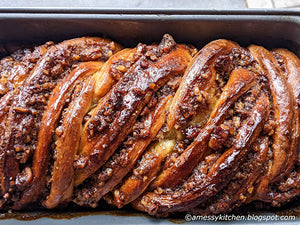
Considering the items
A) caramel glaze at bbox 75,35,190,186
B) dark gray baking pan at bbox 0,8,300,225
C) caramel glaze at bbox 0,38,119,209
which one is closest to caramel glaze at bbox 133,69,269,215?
dark gray baking pan at bbox 0,8,300,225

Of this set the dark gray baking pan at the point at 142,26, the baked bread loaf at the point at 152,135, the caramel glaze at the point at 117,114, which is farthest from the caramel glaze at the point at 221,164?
the caramel glaze at the point at 117,114

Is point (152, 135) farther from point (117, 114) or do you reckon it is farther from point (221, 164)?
point (221, 164)

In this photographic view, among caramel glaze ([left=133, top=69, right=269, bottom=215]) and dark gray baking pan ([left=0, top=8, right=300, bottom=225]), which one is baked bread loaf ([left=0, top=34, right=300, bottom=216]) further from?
dark gray baking pan ([left=0, top=8, right=300, bottom=225])

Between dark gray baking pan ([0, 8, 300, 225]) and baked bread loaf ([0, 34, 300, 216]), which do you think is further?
dark gray baking pan ([0, 8, 300, 225])

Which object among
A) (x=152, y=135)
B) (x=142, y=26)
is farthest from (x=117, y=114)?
(x=142, y=26)

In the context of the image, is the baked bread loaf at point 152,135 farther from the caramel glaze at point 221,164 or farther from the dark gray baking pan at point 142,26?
the dark gray baking pan at point 142,26

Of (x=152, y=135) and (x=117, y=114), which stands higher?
(x=117, y=114)
